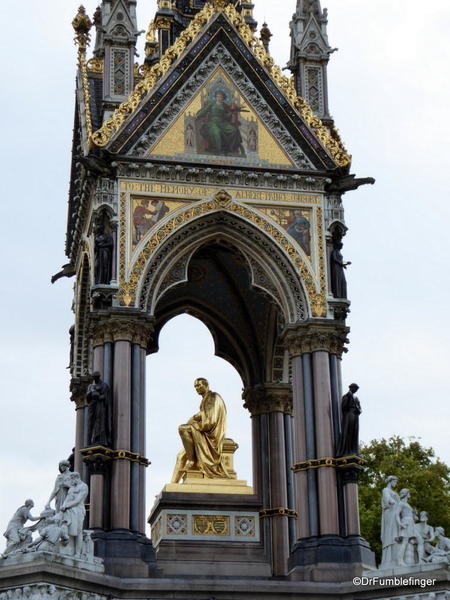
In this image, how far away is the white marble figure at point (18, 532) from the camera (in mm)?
22362

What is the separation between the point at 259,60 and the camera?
27.7m

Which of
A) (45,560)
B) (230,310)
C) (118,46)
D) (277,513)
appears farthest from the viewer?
(230,310)

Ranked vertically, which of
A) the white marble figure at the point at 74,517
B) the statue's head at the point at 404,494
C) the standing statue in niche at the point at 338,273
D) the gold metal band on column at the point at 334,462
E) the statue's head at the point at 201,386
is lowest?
the white marble figure at the point at 74,517

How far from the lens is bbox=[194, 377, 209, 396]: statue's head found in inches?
1108

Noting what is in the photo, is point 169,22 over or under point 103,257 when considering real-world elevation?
over

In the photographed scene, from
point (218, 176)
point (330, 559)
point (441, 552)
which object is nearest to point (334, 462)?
point (330, 559)

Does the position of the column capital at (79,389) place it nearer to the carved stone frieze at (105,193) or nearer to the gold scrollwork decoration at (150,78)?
the carved stone frieze at (105,193)

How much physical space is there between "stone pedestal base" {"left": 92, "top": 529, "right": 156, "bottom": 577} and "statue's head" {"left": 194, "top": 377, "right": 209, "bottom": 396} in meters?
4.84

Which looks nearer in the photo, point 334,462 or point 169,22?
point 334,462

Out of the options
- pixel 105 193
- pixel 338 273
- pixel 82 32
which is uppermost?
pixel 82 32

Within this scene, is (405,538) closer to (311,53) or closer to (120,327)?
(120,327)

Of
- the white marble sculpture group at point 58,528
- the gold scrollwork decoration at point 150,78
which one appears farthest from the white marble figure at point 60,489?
the gold scrollwork decoration at point 150,78

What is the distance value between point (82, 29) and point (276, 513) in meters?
11.2

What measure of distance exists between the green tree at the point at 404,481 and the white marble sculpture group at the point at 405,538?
1300 centimetres
